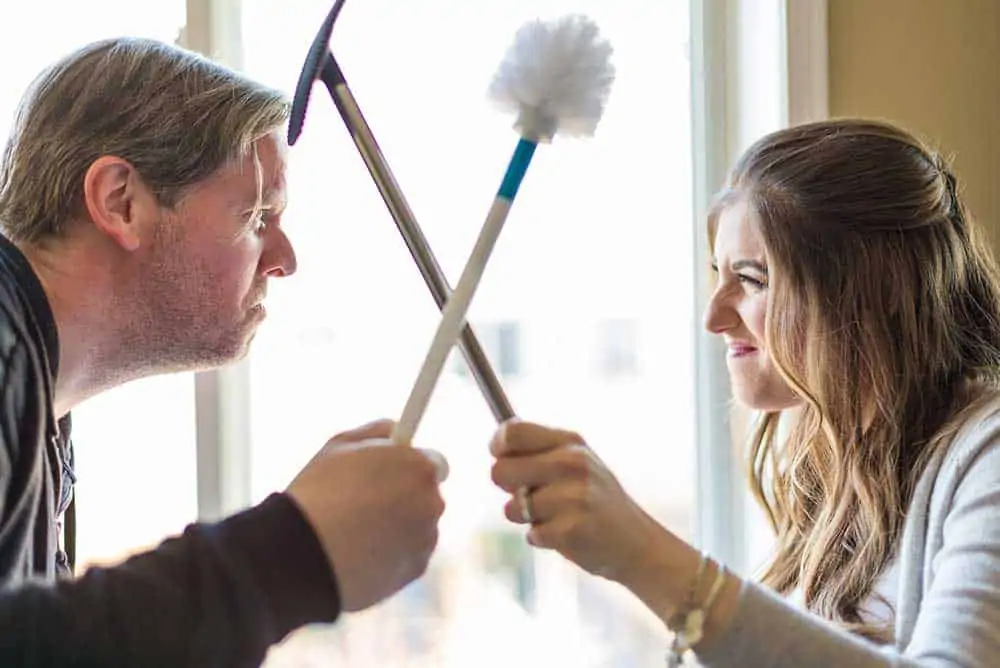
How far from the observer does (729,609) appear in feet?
2.31

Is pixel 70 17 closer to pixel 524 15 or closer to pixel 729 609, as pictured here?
pixel 524 15

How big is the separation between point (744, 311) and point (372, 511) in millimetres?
481

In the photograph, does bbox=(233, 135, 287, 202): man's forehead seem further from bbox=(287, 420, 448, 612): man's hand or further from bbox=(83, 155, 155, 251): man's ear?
bbox=(287, 420, 448, 612): man's hand

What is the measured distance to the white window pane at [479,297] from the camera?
3.97ft

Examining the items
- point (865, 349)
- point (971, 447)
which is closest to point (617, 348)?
point (865, 349)

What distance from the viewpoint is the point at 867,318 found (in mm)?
924

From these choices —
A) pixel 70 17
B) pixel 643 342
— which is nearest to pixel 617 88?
pixel 643 342

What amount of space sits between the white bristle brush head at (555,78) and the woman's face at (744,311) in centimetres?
32

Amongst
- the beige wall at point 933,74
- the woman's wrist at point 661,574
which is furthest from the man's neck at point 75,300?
the beige wall at point 933,74

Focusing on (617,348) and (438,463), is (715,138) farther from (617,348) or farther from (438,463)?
(438,463)

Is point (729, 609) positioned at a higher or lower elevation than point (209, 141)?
lower

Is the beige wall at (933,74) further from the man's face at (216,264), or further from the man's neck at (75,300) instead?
the man's neck at (75,300)

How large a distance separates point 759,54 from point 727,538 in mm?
595

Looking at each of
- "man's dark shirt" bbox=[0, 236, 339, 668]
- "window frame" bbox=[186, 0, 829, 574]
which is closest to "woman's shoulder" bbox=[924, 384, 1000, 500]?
"window frame" bbox=[186, 0, 829, 574]
